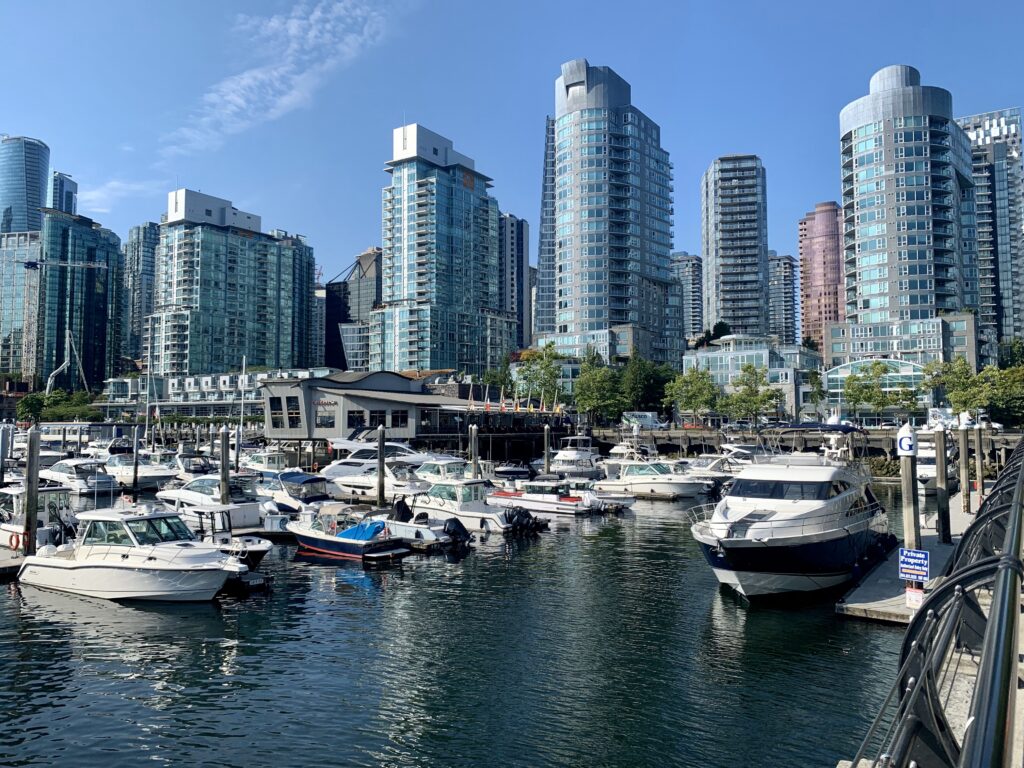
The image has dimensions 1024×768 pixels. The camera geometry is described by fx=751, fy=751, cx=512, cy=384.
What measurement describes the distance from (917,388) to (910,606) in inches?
3785

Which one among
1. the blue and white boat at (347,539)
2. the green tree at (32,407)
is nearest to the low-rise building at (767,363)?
the blue and white boat at (347,539)

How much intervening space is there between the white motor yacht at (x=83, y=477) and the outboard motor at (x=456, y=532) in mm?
29336

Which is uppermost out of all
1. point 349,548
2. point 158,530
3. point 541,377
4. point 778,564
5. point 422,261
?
point 422,261

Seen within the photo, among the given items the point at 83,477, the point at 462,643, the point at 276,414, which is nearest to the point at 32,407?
the point at 276,414

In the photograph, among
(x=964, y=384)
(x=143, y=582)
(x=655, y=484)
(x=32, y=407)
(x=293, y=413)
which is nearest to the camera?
(x=143, y=582)

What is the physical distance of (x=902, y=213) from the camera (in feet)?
425

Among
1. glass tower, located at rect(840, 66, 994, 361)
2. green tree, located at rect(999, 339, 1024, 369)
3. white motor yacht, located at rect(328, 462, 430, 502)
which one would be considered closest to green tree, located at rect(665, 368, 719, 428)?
A: glass tower, located at rect(840, 66, 994, 361)

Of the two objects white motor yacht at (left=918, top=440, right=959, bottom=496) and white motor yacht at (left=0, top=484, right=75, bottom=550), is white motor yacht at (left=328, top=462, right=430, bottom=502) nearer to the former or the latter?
white motor yacht at (left=0, top=484, right=75, bottom=550)

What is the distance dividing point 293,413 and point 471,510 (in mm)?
49593

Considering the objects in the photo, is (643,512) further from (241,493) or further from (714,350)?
(714,350)

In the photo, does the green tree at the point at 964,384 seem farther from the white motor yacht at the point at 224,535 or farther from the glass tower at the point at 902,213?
the white motor yacht at the point at 224,535

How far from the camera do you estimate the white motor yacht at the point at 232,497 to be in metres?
38.9

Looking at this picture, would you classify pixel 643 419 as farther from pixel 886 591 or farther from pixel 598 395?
pixel 886 591

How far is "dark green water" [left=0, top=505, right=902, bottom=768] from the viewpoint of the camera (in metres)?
15.0
